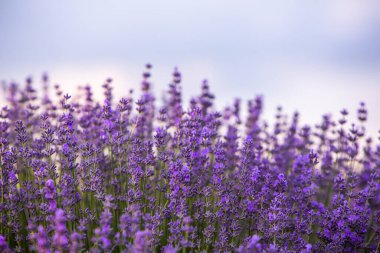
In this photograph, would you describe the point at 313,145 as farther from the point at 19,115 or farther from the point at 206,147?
the point at 19,115

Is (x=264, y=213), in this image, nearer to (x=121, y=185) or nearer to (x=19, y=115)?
(x=121, y=185)

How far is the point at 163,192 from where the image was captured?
4867mm

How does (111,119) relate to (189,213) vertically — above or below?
above

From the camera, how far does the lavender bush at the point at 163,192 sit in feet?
11.6

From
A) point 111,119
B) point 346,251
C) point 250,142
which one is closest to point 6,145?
point 111,119

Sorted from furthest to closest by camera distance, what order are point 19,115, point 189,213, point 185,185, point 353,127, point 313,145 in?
point 313,145 < point 19,115 < point 353,127 < point 189,213 < point 185,185

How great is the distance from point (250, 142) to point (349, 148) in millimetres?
2116

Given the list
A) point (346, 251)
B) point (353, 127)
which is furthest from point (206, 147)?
point (353, 127)

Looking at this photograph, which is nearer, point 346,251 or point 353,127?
point 346,251

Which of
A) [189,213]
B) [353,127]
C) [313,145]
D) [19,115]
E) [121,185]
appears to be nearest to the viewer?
[189,213]

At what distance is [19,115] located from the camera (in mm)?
6402

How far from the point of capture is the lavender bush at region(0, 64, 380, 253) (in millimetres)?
3521

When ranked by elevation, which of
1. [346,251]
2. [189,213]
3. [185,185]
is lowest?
[346,251]

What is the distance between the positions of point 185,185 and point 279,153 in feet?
10.0
